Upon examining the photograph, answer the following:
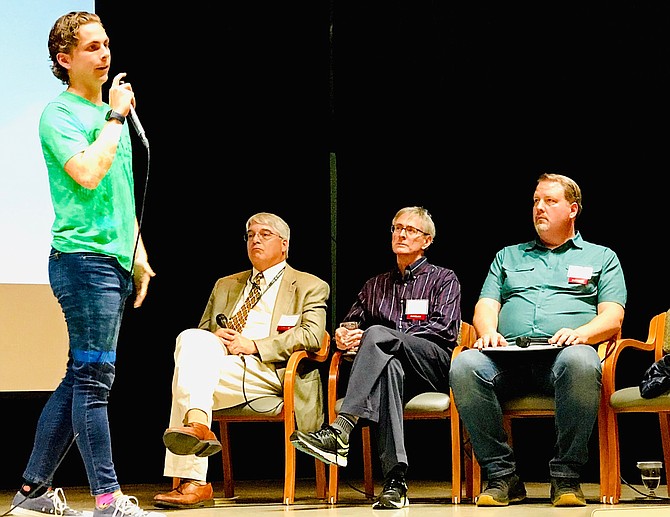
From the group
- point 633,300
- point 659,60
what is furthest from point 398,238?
point 659,60

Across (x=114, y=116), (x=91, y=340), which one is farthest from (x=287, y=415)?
(x=114, y=116)

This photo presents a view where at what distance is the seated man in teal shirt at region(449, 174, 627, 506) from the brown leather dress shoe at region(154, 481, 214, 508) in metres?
1.00

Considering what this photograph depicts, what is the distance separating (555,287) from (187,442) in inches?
62.3

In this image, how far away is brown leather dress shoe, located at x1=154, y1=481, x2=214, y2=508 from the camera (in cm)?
363

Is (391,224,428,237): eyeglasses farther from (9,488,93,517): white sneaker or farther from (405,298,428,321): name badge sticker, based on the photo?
(9,488,93,517): white sneaker

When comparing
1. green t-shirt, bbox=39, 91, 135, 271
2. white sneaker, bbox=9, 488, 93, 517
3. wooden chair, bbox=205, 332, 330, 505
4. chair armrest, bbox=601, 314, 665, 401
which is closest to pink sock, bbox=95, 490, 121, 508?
A: white sneaker, bbox=9, 488, 93, 517

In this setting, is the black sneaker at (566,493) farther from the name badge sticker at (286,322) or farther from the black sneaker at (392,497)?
the name badge sticker at (286,322)

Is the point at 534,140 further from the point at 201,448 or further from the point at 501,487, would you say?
the point at 201,448

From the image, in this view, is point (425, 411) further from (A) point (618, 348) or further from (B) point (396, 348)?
(A) point (618, 348)

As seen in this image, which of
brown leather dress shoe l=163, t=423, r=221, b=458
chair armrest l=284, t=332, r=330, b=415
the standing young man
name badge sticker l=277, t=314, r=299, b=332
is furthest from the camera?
name badge sticker l=277, t=314, r=299, b=332

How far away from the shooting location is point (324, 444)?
3527 millimetres

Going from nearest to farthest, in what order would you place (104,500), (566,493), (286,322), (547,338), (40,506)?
(104,500)
(40,506)
(566,493)
(547,338)
(286,322)

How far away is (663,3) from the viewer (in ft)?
14.8

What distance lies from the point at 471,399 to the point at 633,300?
1289mm
